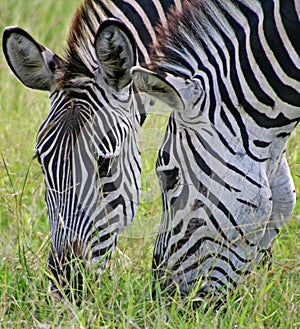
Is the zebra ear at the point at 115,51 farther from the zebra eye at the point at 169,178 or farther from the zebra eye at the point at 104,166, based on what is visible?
the zebra eye at the point at 169,178

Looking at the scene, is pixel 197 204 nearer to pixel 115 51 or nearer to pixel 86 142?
pixel 86 142

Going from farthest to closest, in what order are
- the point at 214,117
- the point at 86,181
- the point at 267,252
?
1. the point at 267,252
2. the point at 86,181
3. the point at 214,117

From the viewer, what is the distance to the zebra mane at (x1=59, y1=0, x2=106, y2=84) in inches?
163

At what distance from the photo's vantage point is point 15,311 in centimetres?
399

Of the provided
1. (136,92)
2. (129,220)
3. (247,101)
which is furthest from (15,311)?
(247,101)

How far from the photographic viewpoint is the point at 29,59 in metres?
4.21

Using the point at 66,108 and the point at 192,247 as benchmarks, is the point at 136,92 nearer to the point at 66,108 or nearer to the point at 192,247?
Result: the point at 66,108

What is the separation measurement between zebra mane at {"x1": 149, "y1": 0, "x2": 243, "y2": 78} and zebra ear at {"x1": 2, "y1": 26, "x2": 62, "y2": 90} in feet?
2.46

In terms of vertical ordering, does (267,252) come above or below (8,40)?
below

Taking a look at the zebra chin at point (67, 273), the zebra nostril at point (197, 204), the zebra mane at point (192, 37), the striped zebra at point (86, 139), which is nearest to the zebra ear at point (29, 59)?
the striped zebra at point (86, 139)

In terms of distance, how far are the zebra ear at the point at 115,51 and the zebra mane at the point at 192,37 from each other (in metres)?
0.29

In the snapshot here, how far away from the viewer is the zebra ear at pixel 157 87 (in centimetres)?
343

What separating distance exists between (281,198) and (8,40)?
179 centimetres

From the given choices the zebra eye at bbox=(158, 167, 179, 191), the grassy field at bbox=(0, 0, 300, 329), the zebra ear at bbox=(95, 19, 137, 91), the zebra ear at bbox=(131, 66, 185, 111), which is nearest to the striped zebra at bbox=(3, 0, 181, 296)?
the zebra ear at bbox=(95, 19, 137, 91)
